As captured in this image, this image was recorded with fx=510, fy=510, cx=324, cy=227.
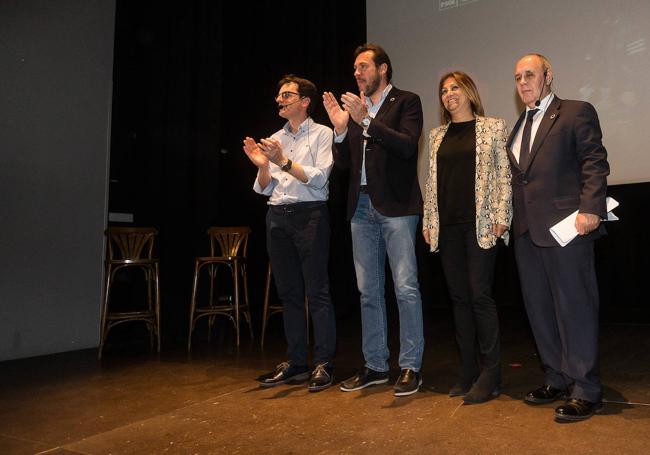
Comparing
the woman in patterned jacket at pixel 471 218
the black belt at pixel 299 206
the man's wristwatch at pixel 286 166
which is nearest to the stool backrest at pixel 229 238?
the black belt at pixel 299 206

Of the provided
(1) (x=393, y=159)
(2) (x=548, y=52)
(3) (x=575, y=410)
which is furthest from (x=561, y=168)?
(2) (x=548, y=52)

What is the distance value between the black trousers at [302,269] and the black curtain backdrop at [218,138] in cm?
176

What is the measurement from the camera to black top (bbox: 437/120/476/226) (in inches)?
81.7

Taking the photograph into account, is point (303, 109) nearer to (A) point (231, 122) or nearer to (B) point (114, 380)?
(B) point (114, 380)

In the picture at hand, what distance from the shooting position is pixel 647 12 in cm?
402

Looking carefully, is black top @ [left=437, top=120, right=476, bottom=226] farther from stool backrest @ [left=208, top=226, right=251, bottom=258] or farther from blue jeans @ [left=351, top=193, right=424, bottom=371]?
stool backrest @ [left=208, top=226, right=251, bottom=258]

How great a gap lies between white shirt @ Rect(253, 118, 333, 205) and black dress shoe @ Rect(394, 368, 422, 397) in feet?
2.86

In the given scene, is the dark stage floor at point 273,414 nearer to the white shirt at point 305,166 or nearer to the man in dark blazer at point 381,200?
the man in dark blazer at point 381,200

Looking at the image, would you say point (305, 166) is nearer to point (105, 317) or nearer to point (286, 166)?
point (286, 166)

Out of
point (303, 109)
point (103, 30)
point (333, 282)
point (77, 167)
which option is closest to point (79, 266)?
point (77, 167)

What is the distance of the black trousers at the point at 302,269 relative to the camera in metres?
2.37

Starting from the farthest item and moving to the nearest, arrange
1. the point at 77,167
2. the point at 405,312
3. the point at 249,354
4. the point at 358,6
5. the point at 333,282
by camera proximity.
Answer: the point at 358,6 → the point at 333,282 → the point at 77,167 → the point at 249,354 → the point at 405,312

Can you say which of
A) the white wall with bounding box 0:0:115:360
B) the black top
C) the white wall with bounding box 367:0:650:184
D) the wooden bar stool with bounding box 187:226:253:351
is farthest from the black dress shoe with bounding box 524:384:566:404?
the white wall with bounding box 0:0:115:360

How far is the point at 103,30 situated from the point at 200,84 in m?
0.83
